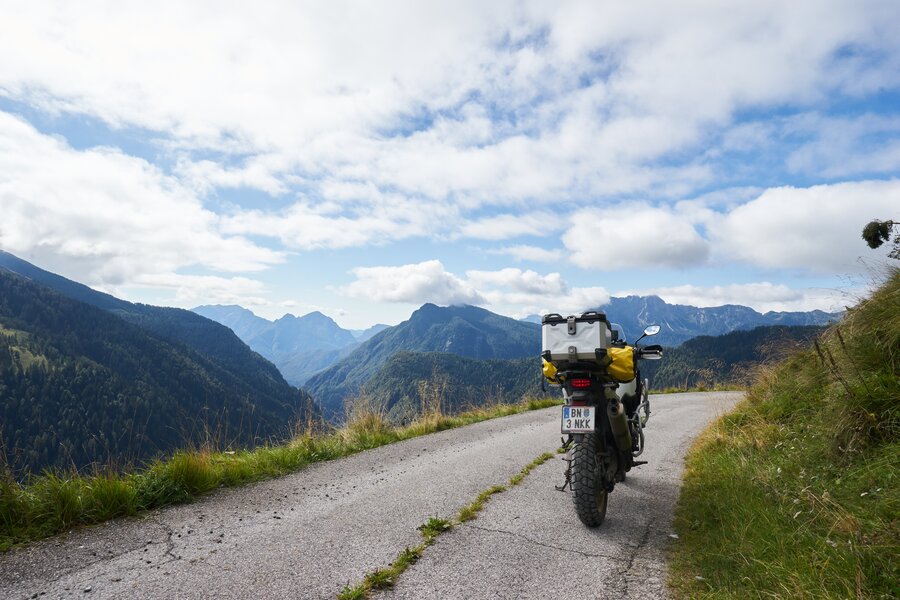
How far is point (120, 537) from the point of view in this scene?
4.00 m

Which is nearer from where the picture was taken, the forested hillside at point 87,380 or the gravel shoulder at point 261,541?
the gravel shoulder at point 261,541

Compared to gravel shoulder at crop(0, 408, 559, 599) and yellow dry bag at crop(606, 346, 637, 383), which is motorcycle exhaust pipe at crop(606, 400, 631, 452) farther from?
gravel shoulder at crop(0, 408, 559, 599)

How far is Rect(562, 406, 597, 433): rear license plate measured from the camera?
453 centimetres

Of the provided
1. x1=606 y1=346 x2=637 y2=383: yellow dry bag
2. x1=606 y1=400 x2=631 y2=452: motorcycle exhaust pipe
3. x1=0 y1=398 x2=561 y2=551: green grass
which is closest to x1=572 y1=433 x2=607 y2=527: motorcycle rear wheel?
x1=606 y1=400 x2=631 y2=452: motorcycle exhaust pipe

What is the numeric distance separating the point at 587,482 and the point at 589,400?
791mm

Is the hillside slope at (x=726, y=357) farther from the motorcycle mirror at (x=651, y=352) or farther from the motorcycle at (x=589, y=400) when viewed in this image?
the motorcycle at (x=589, y=400)

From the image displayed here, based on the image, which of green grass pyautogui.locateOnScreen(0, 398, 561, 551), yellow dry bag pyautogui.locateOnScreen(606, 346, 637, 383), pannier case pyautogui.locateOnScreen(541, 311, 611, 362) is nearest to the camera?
green grass pyautogui.locateOnScreen(0, 398, 561, 551)

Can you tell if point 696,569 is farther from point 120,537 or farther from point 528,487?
point 120,537

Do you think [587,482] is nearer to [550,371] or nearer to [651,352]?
[550,371]

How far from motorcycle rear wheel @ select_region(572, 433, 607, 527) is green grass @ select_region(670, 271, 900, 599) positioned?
738 mm

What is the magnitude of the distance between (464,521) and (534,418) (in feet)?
27.5

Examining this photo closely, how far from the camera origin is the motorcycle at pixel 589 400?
4430 mm

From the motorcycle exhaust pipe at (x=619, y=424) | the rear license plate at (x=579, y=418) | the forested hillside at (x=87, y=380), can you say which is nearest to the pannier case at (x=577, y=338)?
the rear license plate at (x=579, y=418)

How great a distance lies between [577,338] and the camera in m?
4.57
